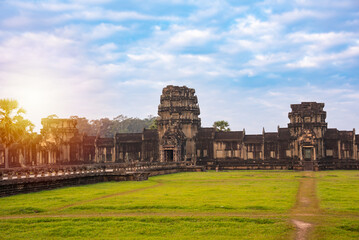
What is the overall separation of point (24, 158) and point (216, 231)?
6719 centimetres

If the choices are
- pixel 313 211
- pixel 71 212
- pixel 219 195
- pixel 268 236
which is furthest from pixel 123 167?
pixel 268 236

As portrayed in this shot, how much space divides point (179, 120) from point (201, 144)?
20.1 ft

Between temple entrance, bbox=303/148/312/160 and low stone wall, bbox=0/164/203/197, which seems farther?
temple entrance, bbox=303/148/312/160

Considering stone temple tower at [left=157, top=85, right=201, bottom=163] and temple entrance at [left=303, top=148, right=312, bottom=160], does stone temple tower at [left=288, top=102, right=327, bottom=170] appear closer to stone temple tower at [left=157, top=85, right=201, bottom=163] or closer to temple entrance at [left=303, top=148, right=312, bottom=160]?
temple entrance at [left=303, top=148, right=312, bottom=160]

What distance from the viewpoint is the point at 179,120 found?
79625 mm

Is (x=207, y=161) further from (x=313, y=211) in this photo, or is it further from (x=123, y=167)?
(x=313, y=211)

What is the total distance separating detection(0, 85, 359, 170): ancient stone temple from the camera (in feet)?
243

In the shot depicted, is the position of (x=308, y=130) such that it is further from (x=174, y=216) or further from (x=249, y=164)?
(x=174, y=216)

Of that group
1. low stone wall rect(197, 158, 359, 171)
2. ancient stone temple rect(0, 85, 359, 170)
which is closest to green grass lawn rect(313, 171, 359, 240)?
low stone wall rect(197, 158, 359, 171)

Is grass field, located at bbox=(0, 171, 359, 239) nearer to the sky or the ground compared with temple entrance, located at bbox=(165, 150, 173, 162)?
nearer to the ground

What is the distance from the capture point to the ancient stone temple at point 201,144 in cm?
7406

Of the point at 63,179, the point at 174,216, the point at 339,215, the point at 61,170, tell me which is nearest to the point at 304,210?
the point at 339,215

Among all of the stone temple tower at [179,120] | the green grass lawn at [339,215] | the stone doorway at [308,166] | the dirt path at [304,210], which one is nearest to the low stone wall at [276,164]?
the stone doorway at [308,166]

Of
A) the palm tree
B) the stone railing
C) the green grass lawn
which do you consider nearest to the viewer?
the green grass lawn
